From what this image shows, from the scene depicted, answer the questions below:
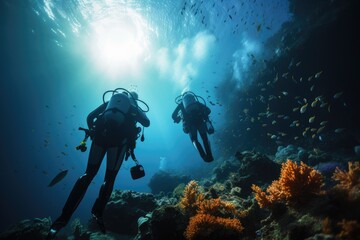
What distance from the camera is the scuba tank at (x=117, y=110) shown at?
→ 5079 millimetres

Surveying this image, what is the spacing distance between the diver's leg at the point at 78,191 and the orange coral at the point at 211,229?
2280mm

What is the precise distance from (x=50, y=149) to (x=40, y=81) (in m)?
40.1

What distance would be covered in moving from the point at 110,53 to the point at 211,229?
1213 inches

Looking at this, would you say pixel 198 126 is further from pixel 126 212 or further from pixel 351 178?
pixel 351 178

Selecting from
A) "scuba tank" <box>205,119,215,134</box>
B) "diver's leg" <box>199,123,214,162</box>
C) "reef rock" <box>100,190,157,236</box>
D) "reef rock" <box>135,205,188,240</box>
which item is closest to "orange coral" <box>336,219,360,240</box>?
"reef rock" <box>135,205,188,240</box>

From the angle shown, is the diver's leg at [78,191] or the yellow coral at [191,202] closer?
the diver's leg at [78,191]

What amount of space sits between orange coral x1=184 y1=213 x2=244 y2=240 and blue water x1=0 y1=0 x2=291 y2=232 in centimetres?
1026

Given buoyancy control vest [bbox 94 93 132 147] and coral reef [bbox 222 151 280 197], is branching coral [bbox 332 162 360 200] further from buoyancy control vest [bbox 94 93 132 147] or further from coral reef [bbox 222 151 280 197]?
coral reef [bbox 222 151 280 197]

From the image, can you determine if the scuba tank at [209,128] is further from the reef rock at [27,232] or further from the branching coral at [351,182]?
the reef rock at [27,232]

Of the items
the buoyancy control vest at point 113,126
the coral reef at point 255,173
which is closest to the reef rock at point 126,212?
the coral reef at point 255,173

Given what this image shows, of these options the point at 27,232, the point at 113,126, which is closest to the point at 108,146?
the point at 113,126

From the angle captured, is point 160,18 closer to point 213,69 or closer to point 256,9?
point 256,9

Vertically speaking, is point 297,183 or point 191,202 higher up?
point 191,202

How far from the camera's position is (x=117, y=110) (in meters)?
5.29
